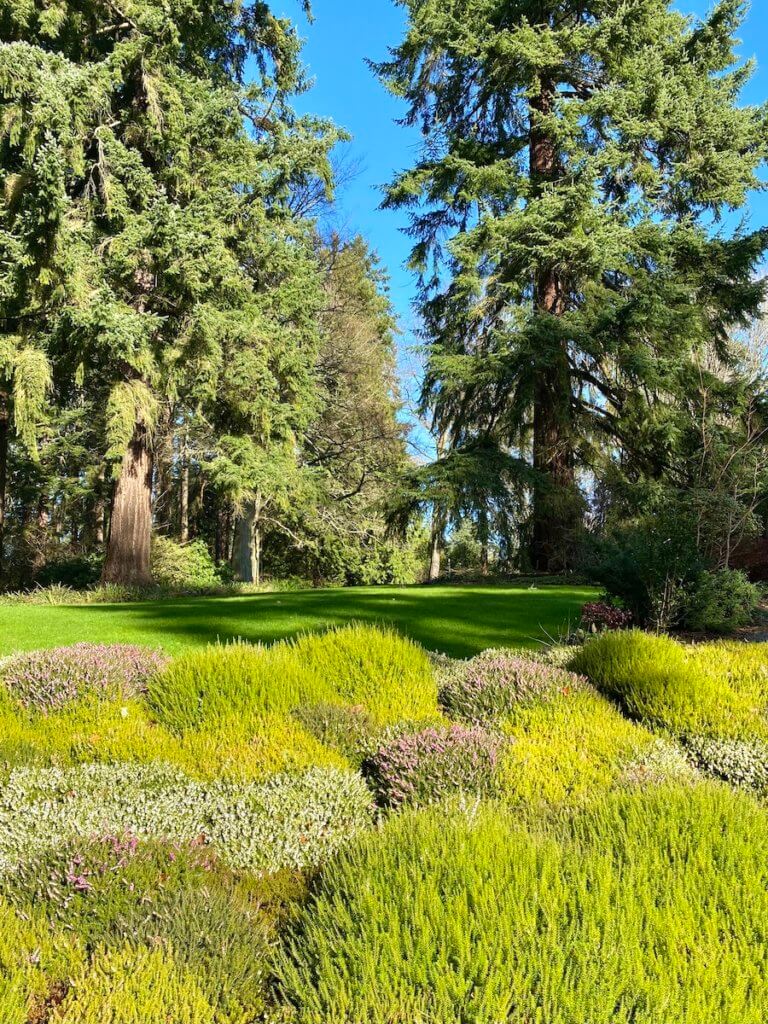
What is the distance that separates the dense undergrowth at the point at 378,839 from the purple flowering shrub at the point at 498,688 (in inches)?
0.6

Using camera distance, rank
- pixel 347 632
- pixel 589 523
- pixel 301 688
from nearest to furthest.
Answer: pixel 301 688 < pixel 347 632 < pixel 589 523

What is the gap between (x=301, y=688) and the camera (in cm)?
373

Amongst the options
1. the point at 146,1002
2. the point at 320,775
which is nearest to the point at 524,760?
the point at 320,775

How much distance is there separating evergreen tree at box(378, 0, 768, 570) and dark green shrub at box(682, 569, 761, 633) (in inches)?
208

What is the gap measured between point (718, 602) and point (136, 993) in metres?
6.24

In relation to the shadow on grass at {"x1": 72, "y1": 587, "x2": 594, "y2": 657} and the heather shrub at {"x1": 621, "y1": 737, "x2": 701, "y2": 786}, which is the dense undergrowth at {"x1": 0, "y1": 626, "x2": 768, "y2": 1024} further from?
the shadow on grass at {"x1": 72, "y1": 587, "x2": 594, "y2": 657}

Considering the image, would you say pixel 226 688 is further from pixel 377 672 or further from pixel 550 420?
pixel 550 420

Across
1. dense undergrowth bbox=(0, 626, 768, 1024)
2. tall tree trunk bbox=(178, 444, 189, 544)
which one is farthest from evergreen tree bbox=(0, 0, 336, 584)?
dense undergrowth bbox=(0, 626, 768, 1024)

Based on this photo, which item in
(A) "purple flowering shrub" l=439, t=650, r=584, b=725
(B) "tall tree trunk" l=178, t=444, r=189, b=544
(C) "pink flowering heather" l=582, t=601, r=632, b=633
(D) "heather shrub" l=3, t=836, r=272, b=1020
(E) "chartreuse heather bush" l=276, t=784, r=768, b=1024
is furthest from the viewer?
(B) "tall tree trunk" l=178, t=444, r=189, b=544

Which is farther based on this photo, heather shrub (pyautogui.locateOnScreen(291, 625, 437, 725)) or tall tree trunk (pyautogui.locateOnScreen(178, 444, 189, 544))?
tall tree trunk (pyautogui.locateOnScreen(178, 444, 189, 544))

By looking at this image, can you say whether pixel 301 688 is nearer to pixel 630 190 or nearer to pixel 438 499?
pixel 438 499

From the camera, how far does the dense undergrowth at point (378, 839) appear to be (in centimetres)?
148

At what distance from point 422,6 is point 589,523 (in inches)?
445

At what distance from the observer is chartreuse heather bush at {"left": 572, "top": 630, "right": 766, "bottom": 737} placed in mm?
3486
